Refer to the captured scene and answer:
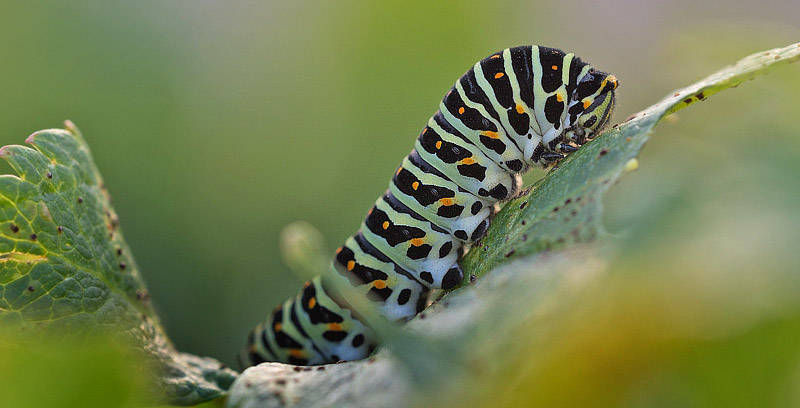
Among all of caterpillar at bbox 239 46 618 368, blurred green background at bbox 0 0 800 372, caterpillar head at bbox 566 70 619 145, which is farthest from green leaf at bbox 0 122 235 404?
caterpillar head at bbox 566 70 619 145

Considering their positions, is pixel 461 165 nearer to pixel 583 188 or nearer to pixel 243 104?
pixel 583 188

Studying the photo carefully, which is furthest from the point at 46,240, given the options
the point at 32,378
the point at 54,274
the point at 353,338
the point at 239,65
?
the point at 239,65

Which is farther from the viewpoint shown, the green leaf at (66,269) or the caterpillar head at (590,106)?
the caterpillar head at (590,106)

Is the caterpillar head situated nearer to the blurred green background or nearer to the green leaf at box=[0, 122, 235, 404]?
the blurred green background

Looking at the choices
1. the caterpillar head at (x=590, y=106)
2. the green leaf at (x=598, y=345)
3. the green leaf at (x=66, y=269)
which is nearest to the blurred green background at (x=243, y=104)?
the caterpillar head at (x=590, y=106)

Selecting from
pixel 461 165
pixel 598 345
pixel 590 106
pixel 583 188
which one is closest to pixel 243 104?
pixel 461 165

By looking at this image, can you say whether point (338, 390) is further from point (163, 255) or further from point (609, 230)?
point (163, 255)

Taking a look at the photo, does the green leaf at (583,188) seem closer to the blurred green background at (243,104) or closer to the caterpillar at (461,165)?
the caterpillar at (461,165)
